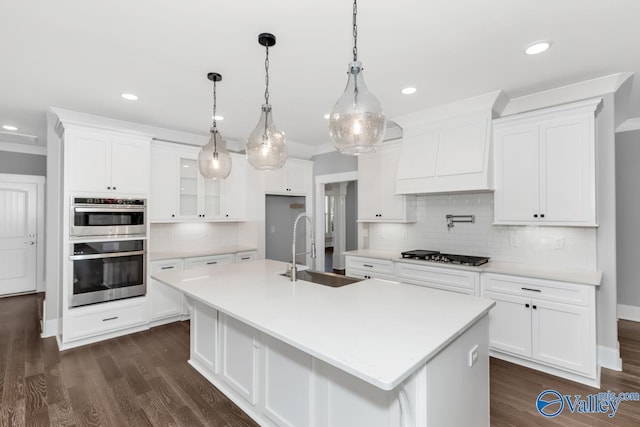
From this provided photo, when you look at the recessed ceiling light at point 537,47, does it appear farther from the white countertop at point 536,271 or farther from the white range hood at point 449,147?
the white countertop at point 536,271

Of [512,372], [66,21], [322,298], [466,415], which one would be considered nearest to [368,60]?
[322,298]

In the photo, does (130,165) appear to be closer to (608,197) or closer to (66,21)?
(66,21)

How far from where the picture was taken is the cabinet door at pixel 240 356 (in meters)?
2.15

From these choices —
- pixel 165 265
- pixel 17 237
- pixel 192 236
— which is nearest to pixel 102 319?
pixel 165 265

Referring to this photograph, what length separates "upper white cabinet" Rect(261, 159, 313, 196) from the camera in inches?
205

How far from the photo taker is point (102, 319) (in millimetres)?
3551

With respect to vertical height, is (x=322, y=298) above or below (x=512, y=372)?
above

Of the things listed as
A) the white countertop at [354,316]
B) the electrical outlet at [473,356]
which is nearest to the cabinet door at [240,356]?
the white countertop at [354,316]

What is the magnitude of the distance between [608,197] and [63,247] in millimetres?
5368

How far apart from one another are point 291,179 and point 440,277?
2.98 m

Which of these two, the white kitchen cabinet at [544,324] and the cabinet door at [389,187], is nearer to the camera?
the white kitchen cabinet at [544,324]

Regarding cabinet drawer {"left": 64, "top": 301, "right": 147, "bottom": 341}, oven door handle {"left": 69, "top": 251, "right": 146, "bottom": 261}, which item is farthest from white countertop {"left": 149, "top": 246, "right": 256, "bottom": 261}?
cabinet drawer {"left": 64, "top": 301, "right": 147, "bottom": 341}

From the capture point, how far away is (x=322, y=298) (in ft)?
6.59

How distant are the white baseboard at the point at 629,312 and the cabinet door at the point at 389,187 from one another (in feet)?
10.2
